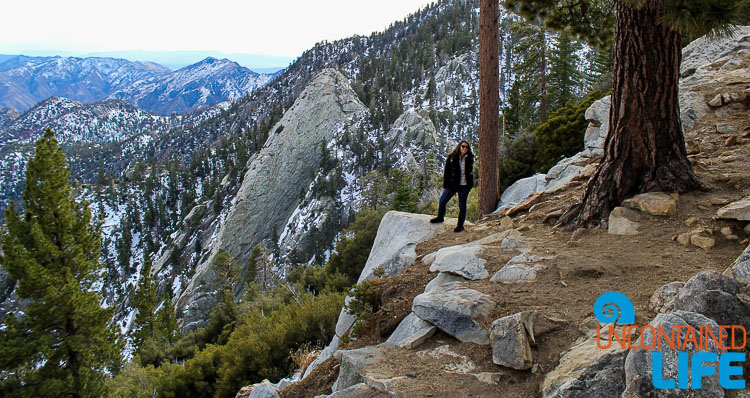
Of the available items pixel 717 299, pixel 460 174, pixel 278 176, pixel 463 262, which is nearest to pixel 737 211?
pixel 717 299

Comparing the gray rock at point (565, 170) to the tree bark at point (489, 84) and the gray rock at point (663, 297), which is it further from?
the gray rock at point (663, 297)

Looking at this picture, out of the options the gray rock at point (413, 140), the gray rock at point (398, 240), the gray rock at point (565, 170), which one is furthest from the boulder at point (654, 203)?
the gray rock at point (413, 140)

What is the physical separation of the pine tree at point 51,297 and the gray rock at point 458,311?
13425mm

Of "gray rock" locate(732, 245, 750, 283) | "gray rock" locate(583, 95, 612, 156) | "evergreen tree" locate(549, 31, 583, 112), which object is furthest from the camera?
"evergreen tree" locate(549, 31, 583, 112)

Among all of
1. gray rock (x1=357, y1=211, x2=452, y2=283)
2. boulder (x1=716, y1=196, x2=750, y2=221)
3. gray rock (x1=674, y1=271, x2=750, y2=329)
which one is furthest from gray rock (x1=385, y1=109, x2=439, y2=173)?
gray rock (x1=674, y1=271, x2=750, y2=329)

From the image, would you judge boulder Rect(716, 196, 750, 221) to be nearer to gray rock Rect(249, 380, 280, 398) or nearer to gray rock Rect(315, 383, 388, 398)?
gray rock Rect(315, 383, 388, 398)

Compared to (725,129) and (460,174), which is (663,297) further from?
(725,129)

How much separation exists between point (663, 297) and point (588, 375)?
1.28 m

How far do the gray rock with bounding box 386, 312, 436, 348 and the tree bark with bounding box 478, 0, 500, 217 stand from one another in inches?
236

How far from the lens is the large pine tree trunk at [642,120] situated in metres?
4.89

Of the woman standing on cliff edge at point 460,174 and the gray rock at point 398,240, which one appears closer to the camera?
the gray rock at point 398,240

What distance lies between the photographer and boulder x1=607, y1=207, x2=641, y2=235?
488 centimetres

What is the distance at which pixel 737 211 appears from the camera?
4082 mm

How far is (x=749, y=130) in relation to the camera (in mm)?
6781
